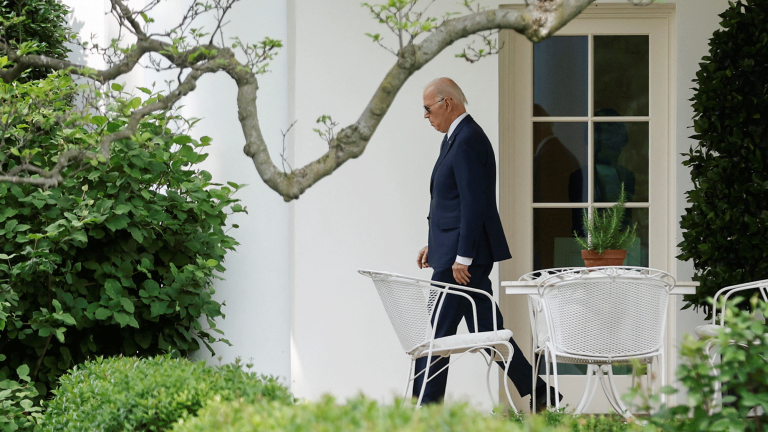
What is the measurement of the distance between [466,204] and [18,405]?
2.44 metres

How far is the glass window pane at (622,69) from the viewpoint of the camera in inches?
194

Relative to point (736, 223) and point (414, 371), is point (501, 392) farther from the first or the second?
point (736, 223)

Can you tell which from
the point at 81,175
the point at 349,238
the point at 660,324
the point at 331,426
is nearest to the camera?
the point at 331,426

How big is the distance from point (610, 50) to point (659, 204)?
103 cm

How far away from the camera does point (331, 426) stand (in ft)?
4.73

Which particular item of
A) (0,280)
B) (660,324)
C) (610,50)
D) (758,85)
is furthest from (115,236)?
(758,85)

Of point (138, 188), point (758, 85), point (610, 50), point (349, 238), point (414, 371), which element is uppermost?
point (610, 50)

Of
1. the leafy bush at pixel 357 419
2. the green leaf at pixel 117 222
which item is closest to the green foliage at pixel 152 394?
the leafy bush at pixel 357 419

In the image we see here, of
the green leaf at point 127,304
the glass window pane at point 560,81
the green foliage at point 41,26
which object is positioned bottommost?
the green leaf at point 127,304

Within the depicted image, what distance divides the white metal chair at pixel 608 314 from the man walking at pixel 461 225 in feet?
1.15

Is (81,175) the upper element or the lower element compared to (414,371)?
upper

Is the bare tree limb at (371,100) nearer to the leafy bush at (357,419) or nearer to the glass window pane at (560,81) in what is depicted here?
the leafy bush at (357,419)

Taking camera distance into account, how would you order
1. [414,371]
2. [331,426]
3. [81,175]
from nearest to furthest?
1. [331,426]
2. [414,371]
3. [81,175]

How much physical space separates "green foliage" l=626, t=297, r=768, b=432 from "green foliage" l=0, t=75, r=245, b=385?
2.83m
